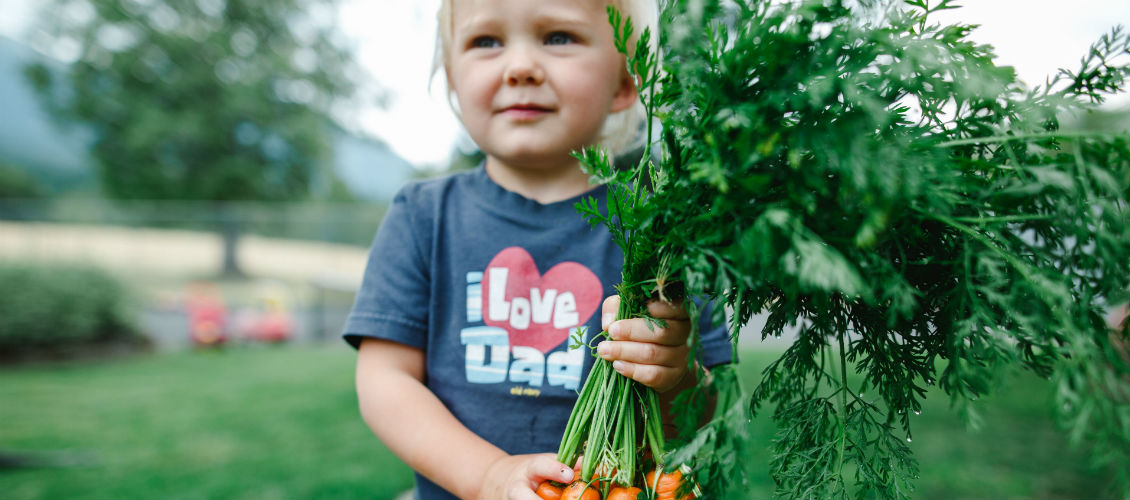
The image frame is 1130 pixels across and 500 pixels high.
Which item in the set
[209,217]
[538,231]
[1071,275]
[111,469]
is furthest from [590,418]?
[209,217]

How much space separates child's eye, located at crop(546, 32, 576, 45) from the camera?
1.62m

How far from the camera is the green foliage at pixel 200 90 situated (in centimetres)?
2266

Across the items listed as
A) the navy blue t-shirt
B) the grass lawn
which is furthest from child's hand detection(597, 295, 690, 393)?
the grass lawn

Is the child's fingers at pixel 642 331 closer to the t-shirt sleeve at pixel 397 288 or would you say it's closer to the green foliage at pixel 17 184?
the t-shirt sleeve at pixel 397 288

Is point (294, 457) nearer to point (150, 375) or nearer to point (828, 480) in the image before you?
point (828, 480)

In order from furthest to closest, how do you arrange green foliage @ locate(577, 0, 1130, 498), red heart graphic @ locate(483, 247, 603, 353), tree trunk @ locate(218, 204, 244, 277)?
tree trunk @ locate(218, 204, 244, 277), red heart graphic @ locate(483, 247, 603, 353), green foliage @ locate(577, 0, 1130, 498)

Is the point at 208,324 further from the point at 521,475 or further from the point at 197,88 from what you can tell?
the point at 197,88

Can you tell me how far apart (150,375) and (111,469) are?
4770 millimetres

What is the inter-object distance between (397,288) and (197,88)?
2523 centimetres

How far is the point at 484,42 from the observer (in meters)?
1.69

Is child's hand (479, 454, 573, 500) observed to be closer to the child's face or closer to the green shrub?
the child's face

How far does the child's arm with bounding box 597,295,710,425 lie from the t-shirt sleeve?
0.69m

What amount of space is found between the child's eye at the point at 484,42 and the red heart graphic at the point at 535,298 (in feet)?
1.79

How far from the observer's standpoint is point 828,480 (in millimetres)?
1248
